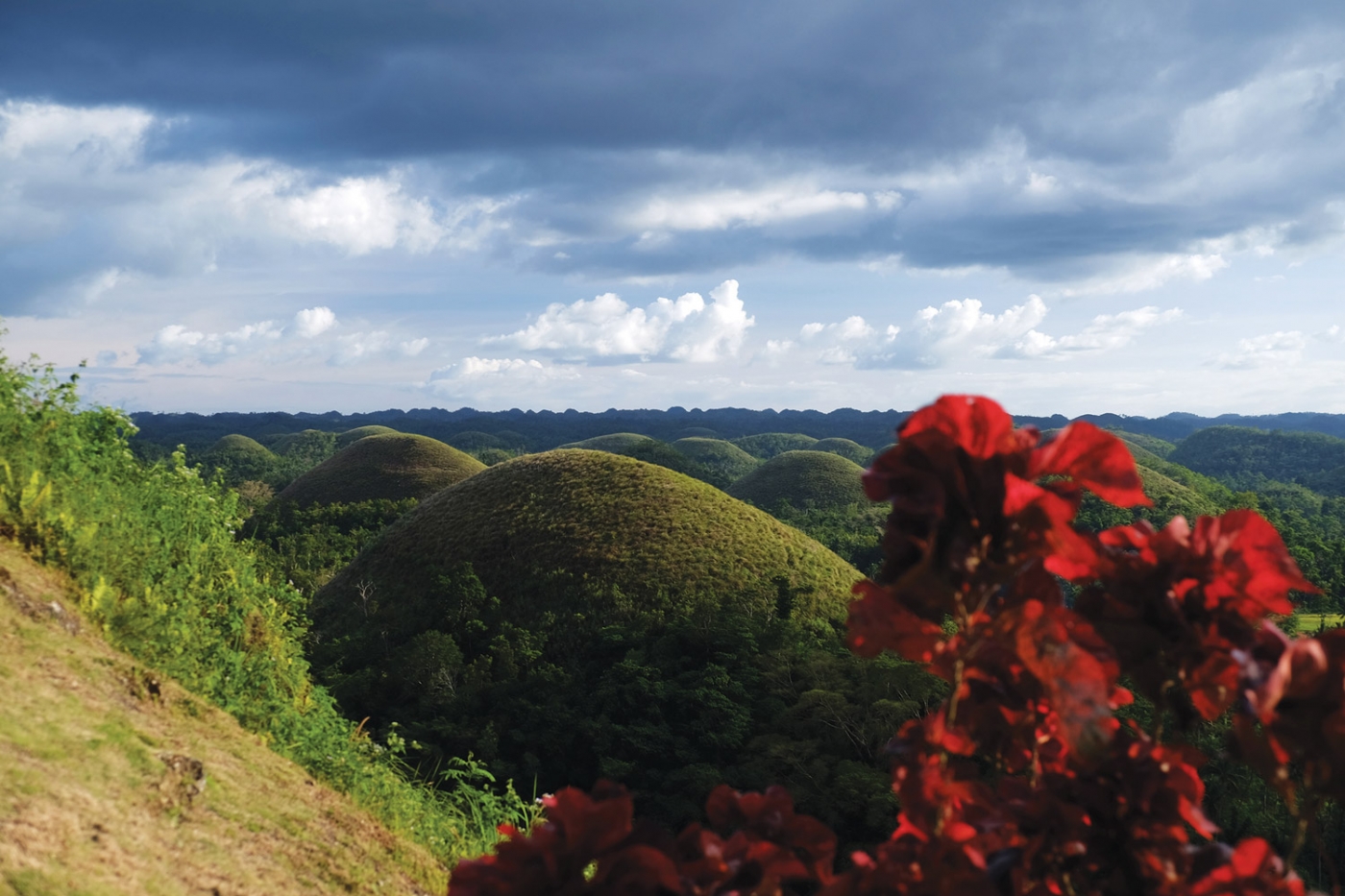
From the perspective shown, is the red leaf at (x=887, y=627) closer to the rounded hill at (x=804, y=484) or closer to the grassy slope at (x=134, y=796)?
the grassy slope at (x=134, y=796)

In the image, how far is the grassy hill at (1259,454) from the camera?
15138 cm

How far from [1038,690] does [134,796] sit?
4.13 m

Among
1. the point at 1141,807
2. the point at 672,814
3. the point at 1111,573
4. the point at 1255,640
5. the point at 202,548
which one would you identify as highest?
the point at 1111,573

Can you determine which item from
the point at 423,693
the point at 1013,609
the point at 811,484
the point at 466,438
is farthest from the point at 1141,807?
the point at 466,438

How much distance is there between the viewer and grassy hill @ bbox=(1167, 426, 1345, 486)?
151 meters

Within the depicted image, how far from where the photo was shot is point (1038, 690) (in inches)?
72.0

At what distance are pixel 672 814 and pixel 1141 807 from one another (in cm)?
1690

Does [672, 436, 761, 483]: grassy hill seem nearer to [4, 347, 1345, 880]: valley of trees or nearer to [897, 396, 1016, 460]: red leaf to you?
[4, 347, 1345, 880]: valley of trees

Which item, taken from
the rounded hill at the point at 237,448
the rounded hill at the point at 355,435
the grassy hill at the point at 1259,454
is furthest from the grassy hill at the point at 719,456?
the grassy hill at the point at 1259,454

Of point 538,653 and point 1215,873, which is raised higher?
point 1215,873

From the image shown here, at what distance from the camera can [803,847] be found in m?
1.89

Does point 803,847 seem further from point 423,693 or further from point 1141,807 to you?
point 423,693

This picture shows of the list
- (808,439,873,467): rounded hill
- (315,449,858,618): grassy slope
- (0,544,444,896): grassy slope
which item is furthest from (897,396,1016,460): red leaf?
(808,439,873,467): rounded hill

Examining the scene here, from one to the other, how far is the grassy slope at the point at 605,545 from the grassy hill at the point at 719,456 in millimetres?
111315
